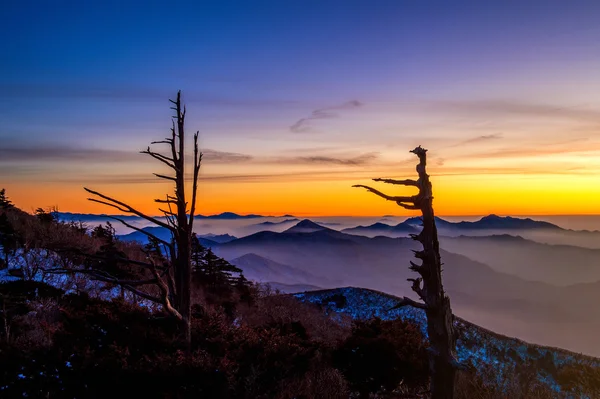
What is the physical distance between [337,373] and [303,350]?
3048 millimetres

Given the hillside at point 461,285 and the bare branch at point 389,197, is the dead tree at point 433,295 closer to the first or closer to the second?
the bare branch at point 389,197

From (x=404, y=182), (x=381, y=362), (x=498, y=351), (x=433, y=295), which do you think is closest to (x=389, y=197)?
(x=404, y=182)

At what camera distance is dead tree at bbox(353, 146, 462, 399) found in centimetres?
1037

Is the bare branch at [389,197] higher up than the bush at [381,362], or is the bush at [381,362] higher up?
the bare branch at [389,197]

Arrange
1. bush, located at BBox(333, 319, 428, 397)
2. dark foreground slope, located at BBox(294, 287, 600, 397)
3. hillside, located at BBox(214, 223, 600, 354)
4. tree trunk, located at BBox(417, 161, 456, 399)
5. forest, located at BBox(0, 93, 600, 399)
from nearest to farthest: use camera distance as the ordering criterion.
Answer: forest, located at BBox(0, 93, 600, 399) < tree trunk, located at BBox(417, 161, 456, 399) < bush, located at BBox(333, 319, 428, 397) < dark foreground slope, located at BBox(294, 287, 600, 397) < hillside, located at BBox(214, 223, 600, 354)

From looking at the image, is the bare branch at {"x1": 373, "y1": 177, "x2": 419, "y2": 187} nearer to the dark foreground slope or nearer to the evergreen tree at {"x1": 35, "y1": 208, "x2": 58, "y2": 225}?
the dark foreground slope

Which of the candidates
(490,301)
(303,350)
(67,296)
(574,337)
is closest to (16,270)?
(67,296)

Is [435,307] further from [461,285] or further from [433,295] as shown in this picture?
[461,285]

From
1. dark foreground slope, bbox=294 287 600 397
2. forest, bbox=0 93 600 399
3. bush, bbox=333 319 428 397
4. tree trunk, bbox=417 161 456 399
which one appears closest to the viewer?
forest, bbox=0 93 600 399

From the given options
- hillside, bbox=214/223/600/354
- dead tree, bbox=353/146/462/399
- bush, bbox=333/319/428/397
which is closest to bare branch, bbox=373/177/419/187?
dead tree, bbox=353/146/462/399

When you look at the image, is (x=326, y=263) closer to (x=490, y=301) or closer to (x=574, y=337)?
(x=490, y=301)

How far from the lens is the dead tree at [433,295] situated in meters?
10.4

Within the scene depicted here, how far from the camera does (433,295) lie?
34.7 feet

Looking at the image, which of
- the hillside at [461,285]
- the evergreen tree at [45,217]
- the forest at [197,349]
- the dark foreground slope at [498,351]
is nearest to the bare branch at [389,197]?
the forest at [197,349]
